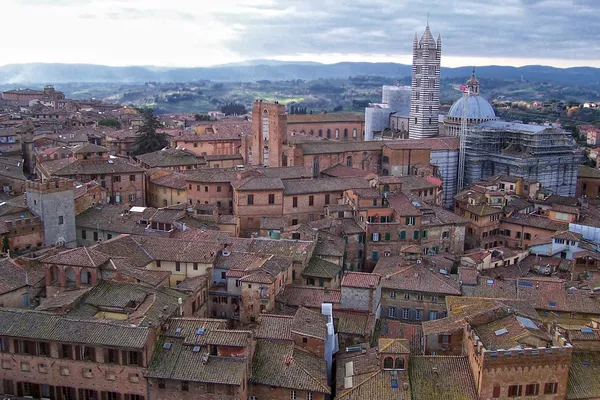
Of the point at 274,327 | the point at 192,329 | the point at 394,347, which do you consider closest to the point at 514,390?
the point at 394,347

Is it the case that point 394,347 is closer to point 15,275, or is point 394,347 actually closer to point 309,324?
point 309,324

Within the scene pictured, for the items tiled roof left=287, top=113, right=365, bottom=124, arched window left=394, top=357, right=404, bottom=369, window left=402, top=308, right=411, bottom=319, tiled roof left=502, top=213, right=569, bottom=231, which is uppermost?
tiled roof left=287, top=113, right=365, bottom=124

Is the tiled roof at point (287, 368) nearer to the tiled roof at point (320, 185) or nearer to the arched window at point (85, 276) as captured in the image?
the arched window at point (85, 276)

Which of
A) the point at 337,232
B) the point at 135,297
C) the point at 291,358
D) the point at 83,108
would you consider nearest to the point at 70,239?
the point at 135,297

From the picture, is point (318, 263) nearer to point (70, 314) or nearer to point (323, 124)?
point (70, 314)

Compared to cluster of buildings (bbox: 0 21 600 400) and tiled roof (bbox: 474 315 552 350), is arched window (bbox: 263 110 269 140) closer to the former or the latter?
cluster of buildings (bbox: 0 21 600 400)

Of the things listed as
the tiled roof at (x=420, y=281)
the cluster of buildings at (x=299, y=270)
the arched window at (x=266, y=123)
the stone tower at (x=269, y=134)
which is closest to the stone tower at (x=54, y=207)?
the cluster of buildings at (x=299, y=270)

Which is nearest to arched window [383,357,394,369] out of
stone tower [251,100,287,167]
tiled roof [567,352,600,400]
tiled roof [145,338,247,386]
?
tiled roof [145,338,247,386]
